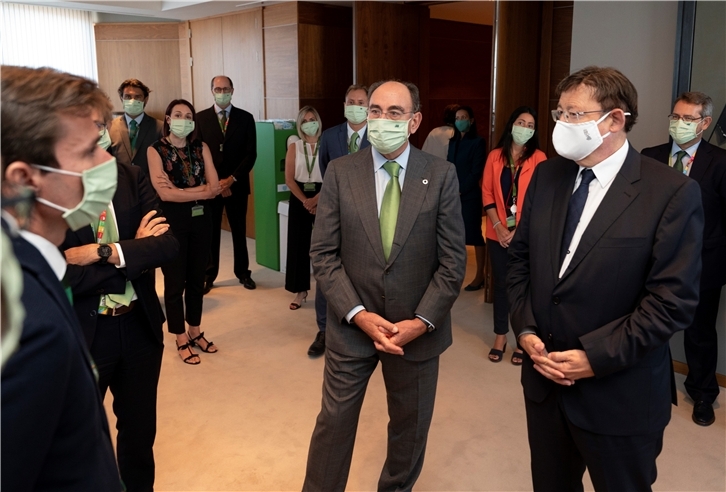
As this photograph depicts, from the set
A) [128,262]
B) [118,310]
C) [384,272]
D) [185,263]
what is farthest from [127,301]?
[185,263]

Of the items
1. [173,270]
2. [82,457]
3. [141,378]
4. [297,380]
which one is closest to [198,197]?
[173,270]

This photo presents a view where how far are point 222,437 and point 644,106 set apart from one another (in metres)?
3.33

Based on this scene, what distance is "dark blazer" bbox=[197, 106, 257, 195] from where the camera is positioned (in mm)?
5859

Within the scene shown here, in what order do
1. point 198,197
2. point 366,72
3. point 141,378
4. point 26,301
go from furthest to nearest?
point 366,72
point 198,197
point 141,378
point 26,301

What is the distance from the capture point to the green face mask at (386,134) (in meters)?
2.46

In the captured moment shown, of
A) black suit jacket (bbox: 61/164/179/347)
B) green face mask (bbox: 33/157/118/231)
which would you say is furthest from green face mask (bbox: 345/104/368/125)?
green face mask (bbox: 33/157/118/231)

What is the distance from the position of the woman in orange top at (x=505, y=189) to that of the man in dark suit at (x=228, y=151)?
247 centimetres

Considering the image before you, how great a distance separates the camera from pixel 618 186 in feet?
6.35

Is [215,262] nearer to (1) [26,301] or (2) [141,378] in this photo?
(2) [141,378]

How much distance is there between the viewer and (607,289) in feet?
6.28

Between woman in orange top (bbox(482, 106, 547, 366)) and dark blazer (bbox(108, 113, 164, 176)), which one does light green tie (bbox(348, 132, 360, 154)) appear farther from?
dark blazer (bbox(108, 113, 164, 176))

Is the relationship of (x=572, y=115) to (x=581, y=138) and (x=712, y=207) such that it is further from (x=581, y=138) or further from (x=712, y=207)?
(x=712, y=207)

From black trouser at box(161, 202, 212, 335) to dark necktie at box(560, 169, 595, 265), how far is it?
8.81ft

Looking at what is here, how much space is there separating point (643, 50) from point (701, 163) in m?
1.06
